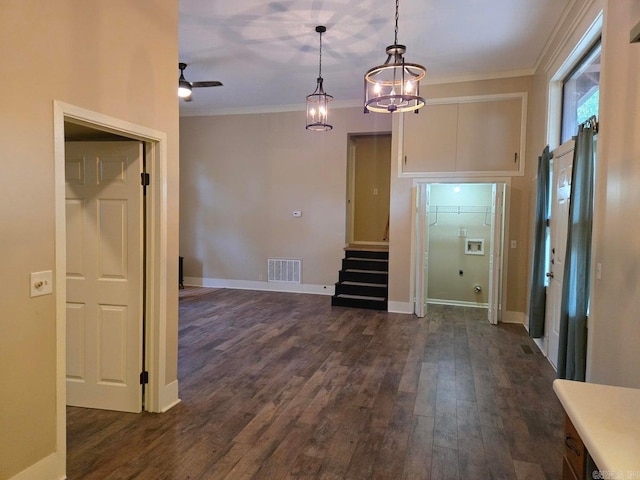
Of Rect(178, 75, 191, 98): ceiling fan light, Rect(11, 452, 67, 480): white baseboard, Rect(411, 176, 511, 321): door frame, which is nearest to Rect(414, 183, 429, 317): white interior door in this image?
Rect(411, 176, 511, 321): door frame

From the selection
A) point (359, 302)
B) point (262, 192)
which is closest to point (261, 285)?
point (262, 192)

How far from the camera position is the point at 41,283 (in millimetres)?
2047

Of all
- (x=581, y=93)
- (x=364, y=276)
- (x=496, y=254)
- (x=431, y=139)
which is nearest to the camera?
(x=581, y=93)

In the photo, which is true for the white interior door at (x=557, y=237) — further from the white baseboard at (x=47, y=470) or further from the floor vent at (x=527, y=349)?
the white baseboard at (x=47, y=470)

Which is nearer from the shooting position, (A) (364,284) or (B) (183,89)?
(B) (183,89)

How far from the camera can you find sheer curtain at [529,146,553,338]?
445 cm

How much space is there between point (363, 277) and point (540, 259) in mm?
2981

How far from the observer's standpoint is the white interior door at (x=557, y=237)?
149 inches

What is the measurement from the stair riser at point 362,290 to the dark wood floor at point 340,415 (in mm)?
1415

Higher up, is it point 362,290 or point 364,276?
point 364,276

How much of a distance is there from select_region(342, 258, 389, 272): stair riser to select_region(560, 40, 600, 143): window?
344 centimetres

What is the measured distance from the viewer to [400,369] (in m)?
3.91

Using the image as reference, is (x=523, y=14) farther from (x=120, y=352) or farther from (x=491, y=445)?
(x=120, y=352)

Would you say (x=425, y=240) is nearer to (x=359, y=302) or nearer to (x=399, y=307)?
(x=399, y=307)
